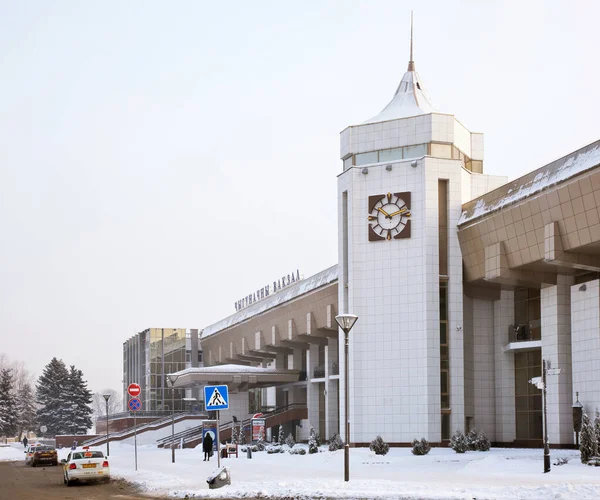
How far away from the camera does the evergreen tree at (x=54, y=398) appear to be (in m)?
108

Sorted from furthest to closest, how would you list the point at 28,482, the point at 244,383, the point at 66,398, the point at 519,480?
the point at 66,398
the point at 244,383
the point at 28,482
the point at 519,480

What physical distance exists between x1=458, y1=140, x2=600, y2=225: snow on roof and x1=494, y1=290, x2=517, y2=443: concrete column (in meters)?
6.20

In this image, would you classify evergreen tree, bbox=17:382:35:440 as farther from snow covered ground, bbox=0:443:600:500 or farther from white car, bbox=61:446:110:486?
white car, bbox=61:446:110:486

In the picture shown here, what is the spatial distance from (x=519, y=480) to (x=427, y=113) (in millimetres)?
29539

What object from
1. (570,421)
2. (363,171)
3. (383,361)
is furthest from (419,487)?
(363,171)

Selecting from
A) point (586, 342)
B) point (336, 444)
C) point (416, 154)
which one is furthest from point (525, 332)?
point (336, 444)

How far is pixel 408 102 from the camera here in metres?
57.3

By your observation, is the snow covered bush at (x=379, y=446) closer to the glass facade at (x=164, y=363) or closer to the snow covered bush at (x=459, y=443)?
the snow covered bush at (x=459, y=443)

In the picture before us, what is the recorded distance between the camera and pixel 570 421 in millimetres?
47062

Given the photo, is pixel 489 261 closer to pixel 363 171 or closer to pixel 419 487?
pixel 363 171

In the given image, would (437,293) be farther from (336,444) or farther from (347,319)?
(347,319)

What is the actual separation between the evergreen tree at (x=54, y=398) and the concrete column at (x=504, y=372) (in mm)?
68115

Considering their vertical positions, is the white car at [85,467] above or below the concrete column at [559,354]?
below

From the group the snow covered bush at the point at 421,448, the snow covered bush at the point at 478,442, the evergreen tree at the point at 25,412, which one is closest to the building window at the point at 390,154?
the snow covered bush at the point at 478,442
